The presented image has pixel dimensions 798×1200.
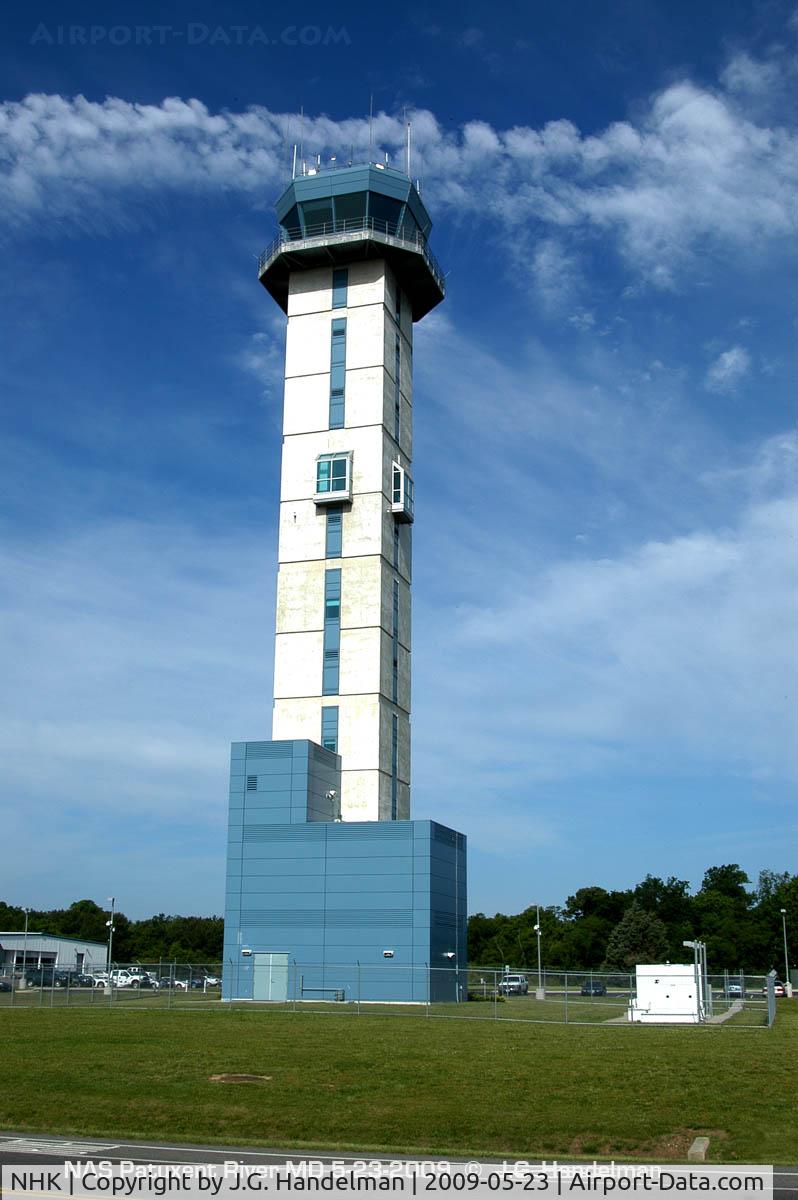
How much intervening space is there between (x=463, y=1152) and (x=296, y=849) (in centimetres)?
4690

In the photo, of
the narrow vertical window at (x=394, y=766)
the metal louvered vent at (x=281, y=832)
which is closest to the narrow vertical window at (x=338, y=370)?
the narrow vertical window at (x=394, y=766)

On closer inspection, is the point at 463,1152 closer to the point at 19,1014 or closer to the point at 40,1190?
the point at 40,1190

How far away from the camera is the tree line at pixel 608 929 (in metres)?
131

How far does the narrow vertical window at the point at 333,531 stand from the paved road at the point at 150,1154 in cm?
5502

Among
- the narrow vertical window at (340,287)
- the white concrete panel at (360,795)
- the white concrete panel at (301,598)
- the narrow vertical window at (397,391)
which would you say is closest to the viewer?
the white concrete panel at (360,795)

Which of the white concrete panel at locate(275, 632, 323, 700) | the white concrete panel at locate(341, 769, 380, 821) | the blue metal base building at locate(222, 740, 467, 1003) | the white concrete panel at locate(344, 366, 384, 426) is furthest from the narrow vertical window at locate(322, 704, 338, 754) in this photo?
the white concrete panel at locate(344, 366, 384, 426)

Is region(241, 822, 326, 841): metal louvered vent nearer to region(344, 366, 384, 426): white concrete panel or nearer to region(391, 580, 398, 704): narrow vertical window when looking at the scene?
region(391, 580, 398, 704): narrow vertical window

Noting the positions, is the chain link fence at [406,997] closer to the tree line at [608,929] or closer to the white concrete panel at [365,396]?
→ the white concrete panel at [365,396]

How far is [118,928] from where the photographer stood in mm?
168875

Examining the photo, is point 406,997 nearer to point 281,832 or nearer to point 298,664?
point 281,832

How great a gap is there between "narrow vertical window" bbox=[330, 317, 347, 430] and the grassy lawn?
4652 centimetres

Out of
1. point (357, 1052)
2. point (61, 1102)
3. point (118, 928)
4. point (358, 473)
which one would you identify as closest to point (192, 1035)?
point (357, 1052)

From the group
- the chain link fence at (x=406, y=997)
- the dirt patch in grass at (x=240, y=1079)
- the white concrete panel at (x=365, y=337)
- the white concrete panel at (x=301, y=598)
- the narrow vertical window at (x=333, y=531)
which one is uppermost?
the white concrete panel at (x=365, y=337)

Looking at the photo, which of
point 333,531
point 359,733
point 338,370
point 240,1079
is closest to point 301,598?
point 333,531
